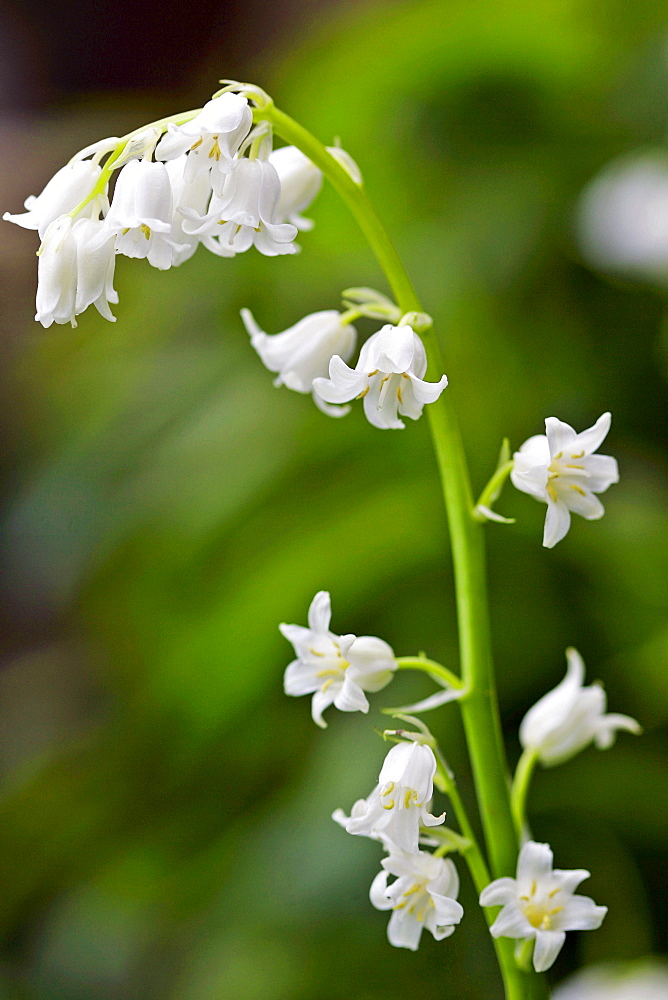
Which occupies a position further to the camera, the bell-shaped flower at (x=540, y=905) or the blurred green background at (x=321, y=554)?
the blurred green background at (x=321, y=554)

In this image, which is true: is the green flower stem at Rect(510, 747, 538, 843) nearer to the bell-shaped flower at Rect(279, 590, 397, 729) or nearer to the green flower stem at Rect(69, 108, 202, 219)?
the bell-shaped flower at Rect(279, 590, 397, 729)

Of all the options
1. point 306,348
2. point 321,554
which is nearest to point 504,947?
point 306,348

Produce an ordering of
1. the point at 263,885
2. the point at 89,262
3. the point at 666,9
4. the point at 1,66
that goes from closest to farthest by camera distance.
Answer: the point at 89,262 → the point at 263,885 → the point at 666,9 → the point at 1,66

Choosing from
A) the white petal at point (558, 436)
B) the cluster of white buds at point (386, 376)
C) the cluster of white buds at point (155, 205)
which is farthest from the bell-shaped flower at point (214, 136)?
the white petal at point (558, 436)

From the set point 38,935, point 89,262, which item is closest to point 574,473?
point 89,262

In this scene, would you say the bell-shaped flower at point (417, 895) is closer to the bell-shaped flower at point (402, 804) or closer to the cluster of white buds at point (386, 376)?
the bell-shaped flower at point (402, 804)

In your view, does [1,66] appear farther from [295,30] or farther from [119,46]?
[295,30]
